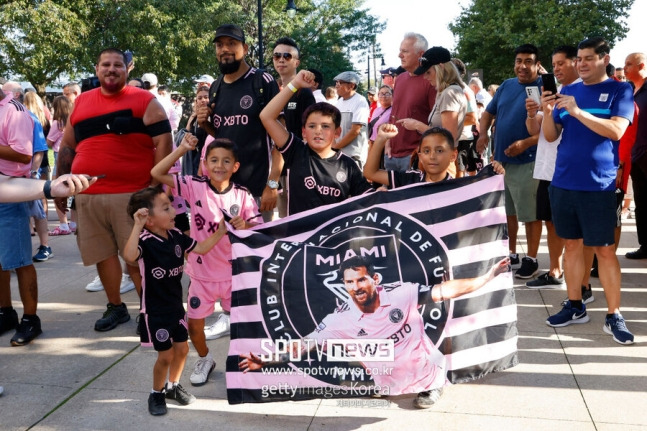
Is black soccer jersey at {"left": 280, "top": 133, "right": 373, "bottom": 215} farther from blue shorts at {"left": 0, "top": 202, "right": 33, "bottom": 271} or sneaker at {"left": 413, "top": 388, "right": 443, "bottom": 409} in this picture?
blue shorts at {"left": 0, "top": 202, "right": 33, "bottom": 271}

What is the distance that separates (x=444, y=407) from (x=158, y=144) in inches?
116

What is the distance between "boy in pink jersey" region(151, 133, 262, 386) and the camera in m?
3.88

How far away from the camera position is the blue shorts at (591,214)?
445 centimetres

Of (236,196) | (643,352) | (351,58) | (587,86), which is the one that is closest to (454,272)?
(236,196)

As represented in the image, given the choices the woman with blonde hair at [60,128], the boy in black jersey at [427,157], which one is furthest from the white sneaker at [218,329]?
the woman with blonde hair at [60,128]

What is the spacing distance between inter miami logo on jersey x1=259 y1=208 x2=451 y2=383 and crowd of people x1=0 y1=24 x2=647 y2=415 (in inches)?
7.5

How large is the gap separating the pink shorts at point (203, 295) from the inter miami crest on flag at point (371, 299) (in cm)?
49

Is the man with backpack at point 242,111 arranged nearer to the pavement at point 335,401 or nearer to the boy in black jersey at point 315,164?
the boy in black jersey at point 315,164

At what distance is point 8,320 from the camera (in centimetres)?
491

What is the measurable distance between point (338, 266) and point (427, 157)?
3.12 ft

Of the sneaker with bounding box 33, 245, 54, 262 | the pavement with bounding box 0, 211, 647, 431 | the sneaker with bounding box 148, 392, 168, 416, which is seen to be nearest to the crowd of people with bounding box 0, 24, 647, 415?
the sneaker with bounding box 148, 392, 168, 416

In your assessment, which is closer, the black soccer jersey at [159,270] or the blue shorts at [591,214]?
the black soccer jersey at [159,270]

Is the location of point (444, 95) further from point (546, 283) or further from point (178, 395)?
point (178, 395)

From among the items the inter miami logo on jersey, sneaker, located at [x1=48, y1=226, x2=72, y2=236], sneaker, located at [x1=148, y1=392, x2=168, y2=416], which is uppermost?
the inter miami logo on jersey
